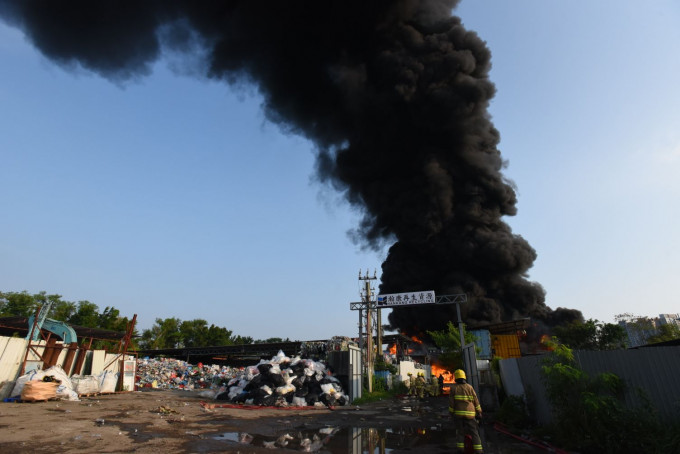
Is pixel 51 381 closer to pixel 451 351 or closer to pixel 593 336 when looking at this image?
pixel 451 351

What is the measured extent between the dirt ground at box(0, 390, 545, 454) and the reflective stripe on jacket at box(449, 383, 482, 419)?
1.09 meters

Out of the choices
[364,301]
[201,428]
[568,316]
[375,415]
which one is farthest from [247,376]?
[568,316]

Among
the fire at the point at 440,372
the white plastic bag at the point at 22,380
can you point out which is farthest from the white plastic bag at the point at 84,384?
the fire at the point at 440,372

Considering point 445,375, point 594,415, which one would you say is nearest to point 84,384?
point 594,415

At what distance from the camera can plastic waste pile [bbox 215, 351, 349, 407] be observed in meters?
12.6

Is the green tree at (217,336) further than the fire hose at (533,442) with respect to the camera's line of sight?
Yes

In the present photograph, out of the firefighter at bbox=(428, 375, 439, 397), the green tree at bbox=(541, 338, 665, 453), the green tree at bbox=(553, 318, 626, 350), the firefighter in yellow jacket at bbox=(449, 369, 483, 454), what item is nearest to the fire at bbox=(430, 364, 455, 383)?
the firefighter at bbox=(428, 375, 439, 397)

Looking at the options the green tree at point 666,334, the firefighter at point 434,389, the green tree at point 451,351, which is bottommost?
the firefighter at point 434,389

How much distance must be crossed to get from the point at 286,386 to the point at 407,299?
10861 millimetres

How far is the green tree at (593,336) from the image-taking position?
24547 millimetres

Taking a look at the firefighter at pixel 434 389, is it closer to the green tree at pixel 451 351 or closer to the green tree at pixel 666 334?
the green tree at pixel 451 351

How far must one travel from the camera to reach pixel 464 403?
5.32m

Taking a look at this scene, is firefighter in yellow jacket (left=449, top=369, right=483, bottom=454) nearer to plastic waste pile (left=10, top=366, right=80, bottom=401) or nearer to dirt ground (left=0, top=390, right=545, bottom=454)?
dirt ground (left=0, top=390, right=545, bottom=454)

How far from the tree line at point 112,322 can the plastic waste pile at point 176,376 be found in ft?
20.2
